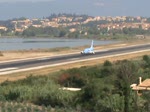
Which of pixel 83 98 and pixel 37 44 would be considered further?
pixel 37 44

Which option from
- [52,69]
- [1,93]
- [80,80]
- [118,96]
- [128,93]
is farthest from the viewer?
[52,69]

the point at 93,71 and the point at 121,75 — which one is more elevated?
the point at 121,75

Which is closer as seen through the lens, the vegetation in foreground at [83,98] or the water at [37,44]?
the vegetation in foreground at [83,98]

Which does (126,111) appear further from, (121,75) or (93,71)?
(93,71)

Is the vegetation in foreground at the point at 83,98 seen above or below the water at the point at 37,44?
above

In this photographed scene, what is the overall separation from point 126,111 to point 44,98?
6.37 m

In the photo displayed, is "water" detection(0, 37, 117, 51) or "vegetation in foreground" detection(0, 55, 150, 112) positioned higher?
"vegetation in foreground" detection(0, 55, 150, 112)

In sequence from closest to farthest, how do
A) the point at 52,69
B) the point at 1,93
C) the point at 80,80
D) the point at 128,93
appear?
the point at 128,93
the point at 1,93
the point at 80,80
the point at 52,69

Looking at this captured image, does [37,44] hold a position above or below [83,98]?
below

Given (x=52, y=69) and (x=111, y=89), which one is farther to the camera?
(x=52, y=69)

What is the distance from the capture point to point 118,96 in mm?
24406

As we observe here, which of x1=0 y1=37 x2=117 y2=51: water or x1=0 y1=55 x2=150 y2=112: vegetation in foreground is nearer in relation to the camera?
x1=0 y1=55 x2=150 y2=112: vegetation in foreground

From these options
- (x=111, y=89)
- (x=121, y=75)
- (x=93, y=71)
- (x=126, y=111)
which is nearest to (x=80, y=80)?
(x=93, y=71)

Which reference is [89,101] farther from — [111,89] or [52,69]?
[52,69]
